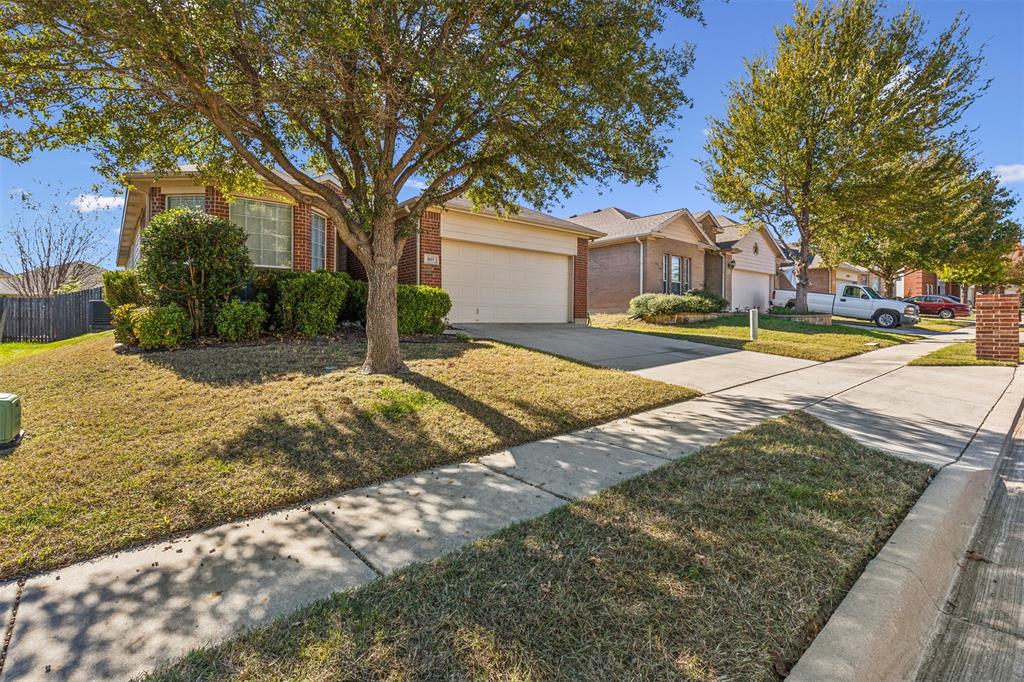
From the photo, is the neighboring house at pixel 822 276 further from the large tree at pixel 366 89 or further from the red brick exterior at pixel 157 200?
A: the red brick exterior at pixel 157 200

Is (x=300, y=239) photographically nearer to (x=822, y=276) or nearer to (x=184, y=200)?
(x=184, y=200)

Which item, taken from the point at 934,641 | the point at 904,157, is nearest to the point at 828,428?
the point at 934,641

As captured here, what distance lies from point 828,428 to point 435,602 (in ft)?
15.6

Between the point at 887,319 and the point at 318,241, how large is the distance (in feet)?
78.5

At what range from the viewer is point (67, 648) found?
196 cm

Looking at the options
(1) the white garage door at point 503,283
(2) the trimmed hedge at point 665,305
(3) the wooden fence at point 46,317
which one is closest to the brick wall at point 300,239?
(1) the white garage door at point 503,283

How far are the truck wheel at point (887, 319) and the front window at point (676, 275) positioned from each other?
28.5 ft

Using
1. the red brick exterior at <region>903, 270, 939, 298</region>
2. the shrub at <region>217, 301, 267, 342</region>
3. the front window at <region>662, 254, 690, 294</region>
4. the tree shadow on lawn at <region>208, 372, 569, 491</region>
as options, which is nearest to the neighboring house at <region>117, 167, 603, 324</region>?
the shrub at <region>217, 301, 267, 342</region>

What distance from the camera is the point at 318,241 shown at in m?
12.4

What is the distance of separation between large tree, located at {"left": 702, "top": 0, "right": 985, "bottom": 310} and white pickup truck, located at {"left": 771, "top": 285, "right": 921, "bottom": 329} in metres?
5.74

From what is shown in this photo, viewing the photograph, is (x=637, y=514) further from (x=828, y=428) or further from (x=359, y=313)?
(x=359, y=313)

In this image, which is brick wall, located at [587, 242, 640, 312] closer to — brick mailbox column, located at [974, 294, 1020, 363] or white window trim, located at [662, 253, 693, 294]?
white window trim, located at [662, 253, 693, 294]

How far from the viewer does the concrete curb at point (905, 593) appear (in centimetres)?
189

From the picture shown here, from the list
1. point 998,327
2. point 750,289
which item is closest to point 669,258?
point 750,289
